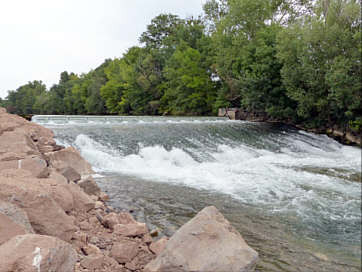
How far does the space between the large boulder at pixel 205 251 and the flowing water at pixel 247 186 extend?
0.99m

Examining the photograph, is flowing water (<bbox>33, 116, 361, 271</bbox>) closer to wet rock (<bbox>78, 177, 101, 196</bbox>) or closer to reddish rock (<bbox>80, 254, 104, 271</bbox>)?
wet rock (<bbox>78, 177, 101, 196</bbox>)

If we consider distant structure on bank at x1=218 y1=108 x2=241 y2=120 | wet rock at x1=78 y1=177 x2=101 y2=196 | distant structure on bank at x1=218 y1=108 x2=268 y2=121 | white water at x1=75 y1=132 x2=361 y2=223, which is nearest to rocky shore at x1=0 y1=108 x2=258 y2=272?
wet rock at x1=78 y1=177 x2=101 y2=196

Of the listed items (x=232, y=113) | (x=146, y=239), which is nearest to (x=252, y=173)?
(x=146, y=239)

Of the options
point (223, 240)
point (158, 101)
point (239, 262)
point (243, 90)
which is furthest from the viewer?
point (158, 101)

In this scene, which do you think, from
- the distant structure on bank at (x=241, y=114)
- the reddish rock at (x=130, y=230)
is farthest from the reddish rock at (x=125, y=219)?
the distant structure on bank at (x=241, y=114)

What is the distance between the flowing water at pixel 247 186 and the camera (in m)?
3.22

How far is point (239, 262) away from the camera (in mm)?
1759

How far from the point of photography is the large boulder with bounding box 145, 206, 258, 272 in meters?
1.72

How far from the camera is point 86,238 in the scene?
2.57 metres

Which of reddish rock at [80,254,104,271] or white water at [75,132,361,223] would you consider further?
white water at [75,132,361,223]

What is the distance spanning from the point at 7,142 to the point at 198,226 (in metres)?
4.33

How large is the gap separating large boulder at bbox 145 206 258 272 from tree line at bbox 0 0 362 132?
1128 cm

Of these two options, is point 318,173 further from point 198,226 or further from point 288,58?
point 288,58

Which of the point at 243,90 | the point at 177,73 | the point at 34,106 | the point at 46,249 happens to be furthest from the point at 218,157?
the point at 34,106
